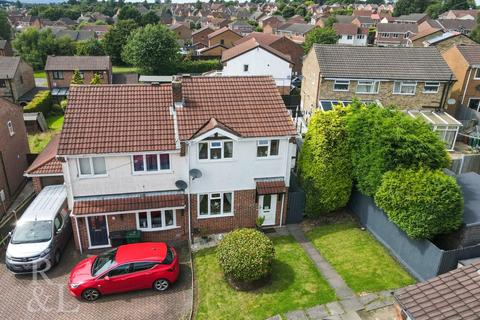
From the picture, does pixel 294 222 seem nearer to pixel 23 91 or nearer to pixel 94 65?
pixel 94 65

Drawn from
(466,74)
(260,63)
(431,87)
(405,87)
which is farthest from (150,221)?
(260,63)

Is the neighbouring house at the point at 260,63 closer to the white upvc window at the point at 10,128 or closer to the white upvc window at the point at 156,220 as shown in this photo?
the white upvc window at the point at 10,128

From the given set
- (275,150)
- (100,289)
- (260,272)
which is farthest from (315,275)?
(100,289)

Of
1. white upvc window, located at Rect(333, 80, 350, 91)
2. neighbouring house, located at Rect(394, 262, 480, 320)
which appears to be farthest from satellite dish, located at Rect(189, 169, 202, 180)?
white upvc window, located at Rect(333, 80, 350, 91)

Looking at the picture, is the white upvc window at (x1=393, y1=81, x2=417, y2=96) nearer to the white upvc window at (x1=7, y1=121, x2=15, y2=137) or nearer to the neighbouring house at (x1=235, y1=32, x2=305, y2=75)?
the white upvc window at (x1=7, y1=121, x2=15, y2=137)

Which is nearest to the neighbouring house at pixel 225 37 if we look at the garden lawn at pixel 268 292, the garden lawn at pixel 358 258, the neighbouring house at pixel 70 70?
the neighbouring house at pixel 70 70

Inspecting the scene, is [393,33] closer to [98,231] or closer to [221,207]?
[221,207]
